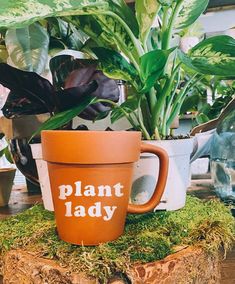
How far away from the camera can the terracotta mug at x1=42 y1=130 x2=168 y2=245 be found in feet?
1.10

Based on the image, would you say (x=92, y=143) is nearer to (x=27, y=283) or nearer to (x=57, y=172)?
(x=57, y=172)

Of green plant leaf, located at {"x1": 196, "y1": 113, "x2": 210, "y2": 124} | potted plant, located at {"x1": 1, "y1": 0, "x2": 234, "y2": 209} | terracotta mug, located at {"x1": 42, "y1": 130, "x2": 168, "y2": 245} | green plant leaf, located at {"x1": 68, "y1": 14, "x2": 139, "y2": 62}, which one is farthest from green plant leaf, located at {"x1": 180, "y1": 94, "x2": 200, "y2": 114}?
terracotta mug, located at {"x1": 42, "y1": 130, "x2": 168, "y2": 245}

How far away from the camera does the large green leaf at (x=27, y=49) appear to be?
Answer: 1.78 feet

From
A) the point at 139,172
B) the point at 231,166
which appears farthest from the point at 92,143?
the point at 231,166

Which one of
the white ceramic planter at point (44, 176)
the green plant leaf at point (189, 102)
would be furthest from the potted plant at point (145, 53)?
the green plant leaf at point (189, 102)

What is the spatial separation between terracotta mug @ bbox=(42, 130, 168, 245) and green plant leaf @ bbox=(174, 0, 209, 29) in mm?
234

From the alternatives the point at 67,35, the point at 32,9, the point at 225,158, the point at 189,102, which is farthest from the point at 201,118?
the point at 32,9

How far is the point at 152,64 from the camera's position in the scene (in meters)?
0.37

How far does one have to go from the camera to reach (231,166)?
73cm

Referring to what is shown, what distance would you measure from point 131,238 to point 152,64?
0.70 feet

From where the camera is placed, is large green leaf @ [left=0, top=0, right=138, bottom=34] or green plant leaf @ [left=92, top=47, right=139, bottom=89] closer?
large green leaf @ [left=0, top=0, right=138, bottom=34]

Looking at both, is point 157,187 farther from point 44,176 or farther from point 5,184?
point 5,184

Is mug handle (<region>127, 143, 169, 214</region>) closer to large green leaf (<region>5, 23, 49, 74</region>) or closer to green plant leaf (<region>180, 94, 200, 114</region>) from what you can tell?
large green leaf (<region>5, 23, 49, 74</region>)

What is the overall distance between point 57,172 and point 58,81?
11.2 inches
